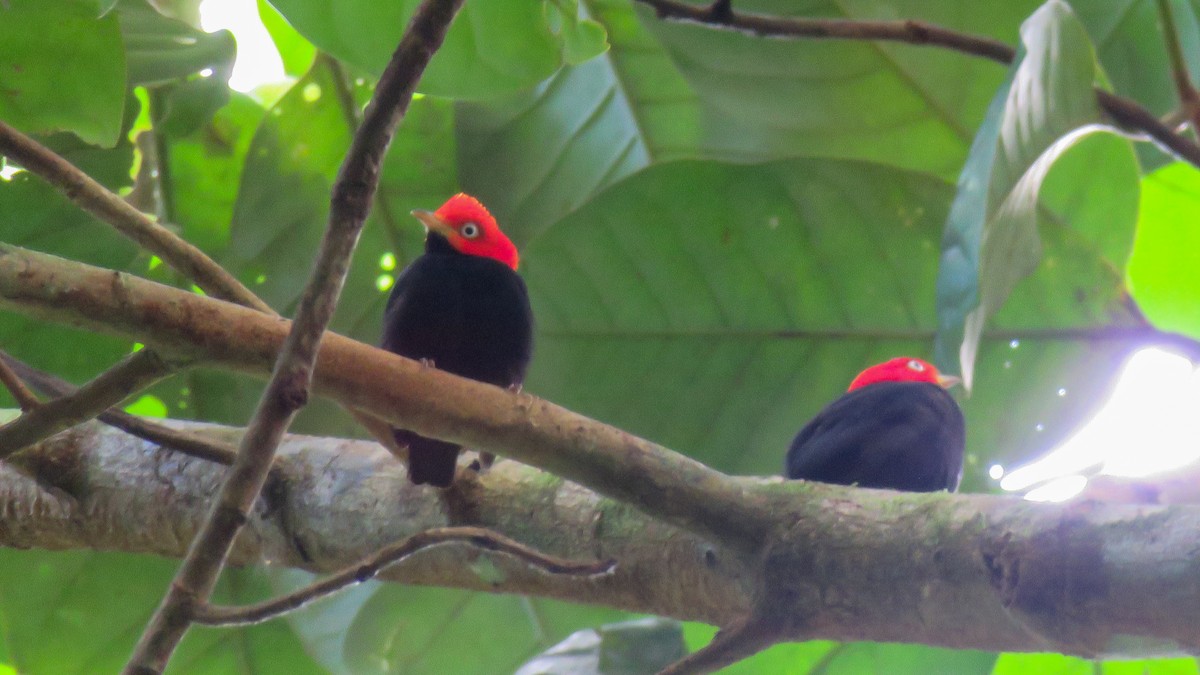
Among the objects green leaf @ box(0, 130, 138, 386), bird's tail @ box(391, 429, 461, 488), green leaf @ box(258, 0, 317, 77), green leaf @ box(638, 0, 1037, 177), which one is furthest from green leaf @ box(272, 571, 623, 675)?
green leaf @ box(258, 0, 317, 77)

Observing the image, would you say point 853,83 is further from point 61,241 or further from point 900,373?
point 61,241

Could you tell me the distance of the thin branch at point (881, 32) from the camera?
107 inches

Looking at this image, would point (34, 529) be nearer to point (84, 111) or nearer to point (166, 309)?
point (84, 111)

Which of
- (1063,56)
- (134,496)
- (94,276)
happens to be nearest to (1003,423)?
(1063,56)

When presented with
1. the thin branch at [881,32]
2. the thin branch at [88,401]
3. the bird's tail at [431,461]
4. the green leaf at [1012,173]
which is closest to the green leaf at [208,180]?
the thin branch at [881,32]

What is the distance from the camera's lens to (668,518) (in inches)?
74.4

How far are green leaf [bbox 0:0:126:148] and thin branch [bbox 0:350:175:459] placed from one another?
0.86 m

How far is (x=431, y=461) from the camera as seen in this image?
87.0 inches

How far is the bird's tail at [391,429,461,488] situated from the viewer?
2.18 m

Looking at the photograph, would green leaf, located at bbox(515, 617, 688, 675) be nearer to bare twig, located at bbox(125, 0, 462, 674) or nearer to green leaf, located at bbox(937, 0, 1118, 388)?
green leaf, located at bbox(937, 0, 1118, 388)

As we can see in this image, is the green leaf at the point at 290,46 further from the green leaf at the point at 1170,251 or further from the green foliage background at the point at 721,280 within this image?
the green leaf at the point at 1170,251

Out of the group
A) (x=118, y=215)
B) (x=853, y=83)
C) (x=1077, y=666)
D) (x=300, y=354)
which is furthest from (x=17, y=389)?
(x=1077, y=666)

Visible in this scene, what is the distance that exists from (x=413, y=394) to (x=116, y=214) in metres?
0.70

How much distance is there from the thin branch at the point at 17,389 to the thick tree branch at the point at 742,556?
58cm
